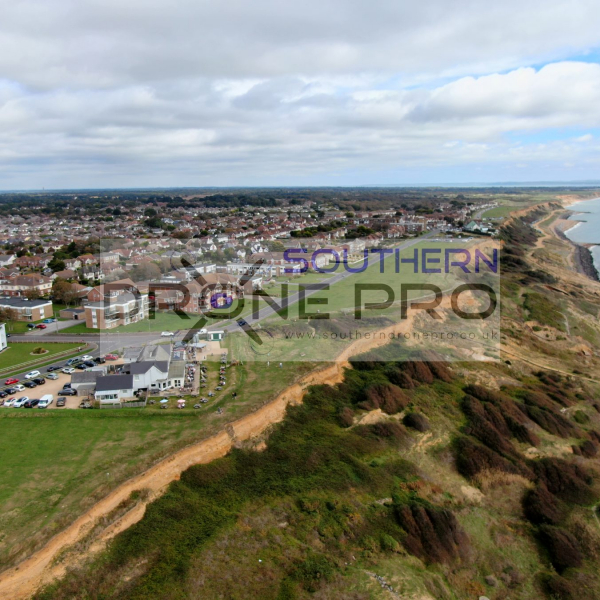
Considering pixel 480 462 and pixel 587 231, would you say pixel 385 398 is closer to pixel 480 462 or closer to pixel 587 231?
pixel 480 462

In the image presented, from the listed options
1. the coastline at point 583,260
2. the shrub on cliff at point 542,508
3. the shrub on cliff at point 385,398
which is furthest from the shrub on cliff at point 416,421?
the coastline at point 583,260

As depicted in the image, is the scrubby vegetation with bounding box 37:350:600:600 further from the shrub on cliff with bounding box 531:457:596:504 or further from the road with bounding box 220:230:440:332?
the road with bounding box 220:230:440:332

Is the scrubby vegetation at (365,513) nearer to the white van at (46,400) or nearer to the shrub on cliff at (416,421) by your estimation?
the shrub on cliff at (416,421)

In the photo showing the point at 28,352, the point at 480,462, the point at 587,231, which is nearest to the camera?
the point at 480,462

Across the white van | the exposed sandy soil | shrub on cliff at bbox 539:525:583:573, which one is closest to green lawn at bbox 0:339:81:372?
the white van

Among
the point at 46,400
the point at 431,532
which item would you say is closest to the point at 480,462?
the point at 431,532

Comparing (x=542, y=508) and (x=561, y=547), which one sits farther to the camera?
(x=542, y=508)
